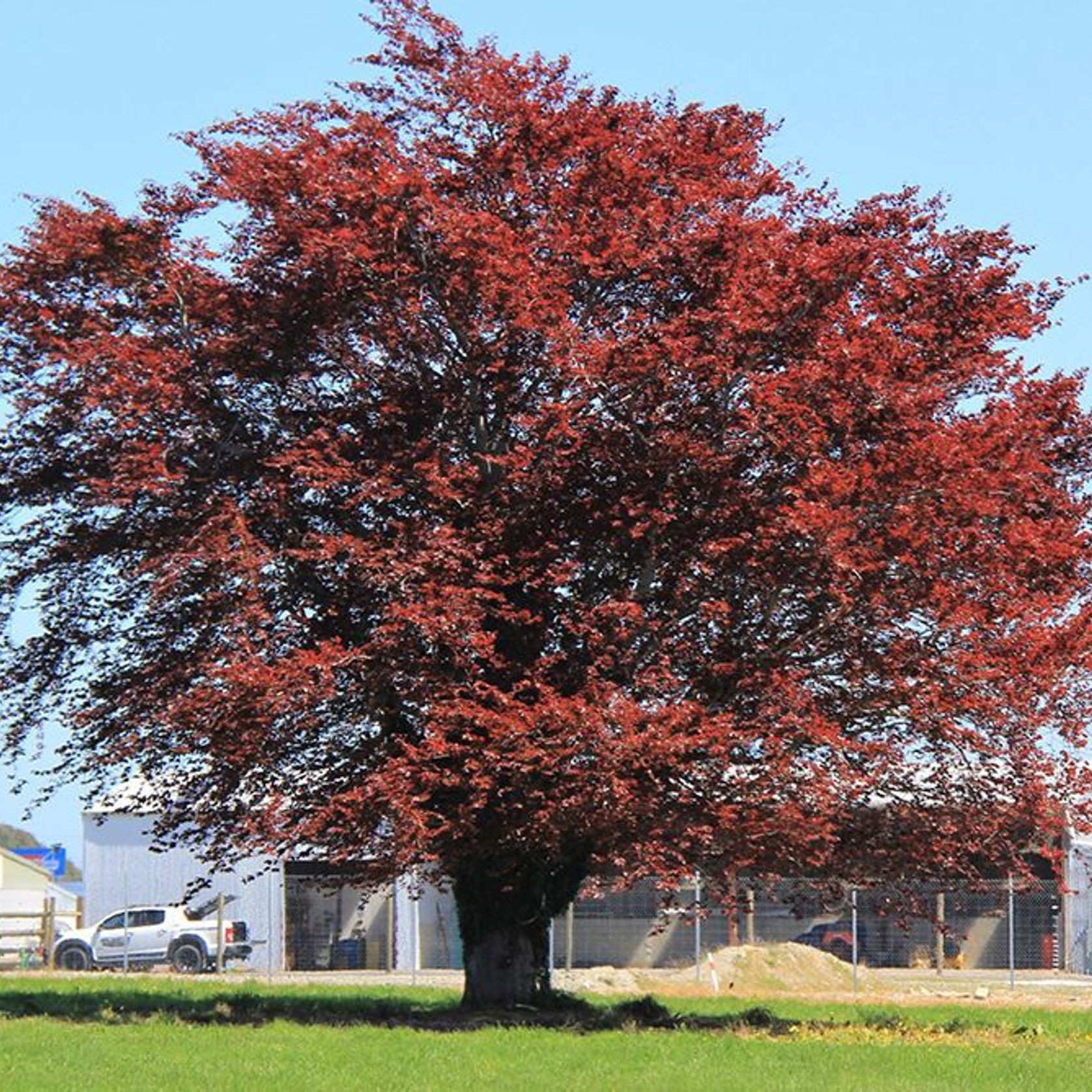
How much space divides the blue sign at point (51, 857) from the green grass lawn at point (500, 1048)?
264ft

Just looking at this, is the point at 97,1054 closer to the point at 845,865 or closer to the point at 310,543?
the point at 310,543

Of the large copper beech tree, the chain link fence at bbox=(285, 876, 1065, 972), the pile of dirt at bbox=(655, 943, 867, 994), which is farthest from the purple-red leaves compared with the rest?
the chain link fence at bbox=(285, 876, 1065, 972)

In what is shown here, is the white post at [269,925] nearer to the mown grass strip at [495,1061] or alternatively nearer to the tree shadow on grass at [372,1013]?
the tree shadow on grass at [372,1013]

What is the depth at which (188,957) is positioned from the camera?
43.1 meters

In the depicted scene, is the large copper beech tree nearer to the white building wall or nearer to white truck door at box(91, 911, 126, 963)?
white truck door at box(91, 911, 126, 963)

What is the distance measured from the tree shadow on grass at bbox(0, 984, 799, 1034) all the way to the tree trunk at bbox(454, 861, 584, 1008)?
34 cm

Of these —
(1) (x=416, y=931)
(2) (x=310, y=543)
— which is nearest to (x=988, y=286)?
(2) (x=310, y=543)

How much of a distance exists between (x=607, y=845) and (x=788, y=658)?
8.88 feet

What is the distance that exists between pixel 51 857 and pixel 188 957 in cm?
6590

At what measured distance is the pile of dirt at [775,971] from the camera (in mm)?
35375

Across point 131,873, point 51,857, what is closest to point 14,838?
point 51,857

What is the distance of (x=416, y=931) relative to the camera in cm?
3919

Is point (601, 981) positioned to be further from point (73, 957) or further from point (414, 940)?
point (73, 957)

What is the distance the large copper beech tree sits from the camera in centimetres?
1902
